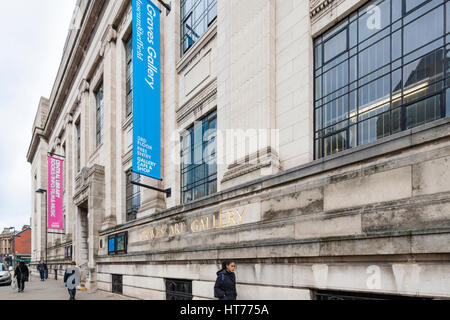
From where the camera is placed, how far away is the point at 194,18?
12188mm

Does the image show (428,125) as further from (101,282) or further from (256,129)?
(101,282)

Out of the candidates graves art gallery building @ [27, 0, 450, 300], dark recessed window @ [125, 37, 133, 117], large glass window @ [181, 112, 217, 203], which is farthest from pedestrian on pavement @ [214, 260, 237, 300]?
dark recessed window @ [125, 37, 133, 117]

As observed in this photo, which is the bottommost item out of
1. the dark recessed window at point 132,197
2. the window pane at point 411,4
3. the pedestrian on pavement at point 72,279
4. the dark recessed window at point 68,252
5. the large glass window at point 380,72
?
the dark recessed window at point 68,252

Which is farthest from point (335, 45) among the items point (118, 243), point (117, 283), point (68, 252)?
point (68, 252)

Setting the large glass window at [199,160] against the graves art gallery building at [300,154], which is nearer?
the graves art gallery building at [300,154]

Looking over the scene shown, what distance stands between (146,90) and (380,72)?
8.42 meters

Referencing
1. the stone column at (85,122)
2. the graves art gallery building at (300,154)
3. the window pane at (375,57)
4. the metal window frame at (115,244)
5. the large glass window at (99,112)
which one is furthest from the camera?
the stone column at (85,122)

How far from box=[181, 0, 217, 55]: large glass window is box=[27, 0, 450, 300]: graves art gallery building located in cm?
8

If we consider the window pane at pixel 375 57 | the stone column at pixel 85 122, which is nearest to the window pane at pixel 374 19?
the window pane at pixel 375 57

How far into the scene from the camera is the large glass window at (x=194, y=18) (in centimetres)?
1123

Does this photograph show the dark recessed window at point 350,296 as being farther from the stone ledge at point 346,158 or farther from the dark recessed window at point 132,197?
the dark recessed window at point 132,197

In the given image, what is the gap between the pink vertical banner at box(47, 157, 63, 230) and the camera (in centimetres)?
2881

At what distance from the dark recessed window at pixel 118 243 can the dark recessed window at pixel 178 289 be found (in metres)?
3.99

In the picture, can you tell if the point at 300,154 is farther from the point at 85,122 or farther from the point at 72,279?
the point at 85,122
